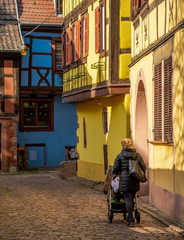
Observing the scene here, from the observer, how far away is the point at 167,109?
1019 cm

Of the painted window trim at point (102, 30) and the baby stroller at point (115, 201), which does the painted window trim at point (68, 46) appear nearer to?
the painted window trim at point (102, 30)

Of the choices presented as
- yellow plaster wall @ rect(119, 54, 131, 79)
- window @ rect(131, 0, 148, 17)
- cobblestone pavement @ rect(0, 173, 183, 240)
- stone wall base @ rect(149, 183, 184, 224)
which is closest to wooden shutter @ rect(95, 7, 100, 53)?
yellow plaster wall @ rect(119, 54, 131, 79)

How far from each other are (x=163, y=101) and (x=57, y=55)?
17.5 metres

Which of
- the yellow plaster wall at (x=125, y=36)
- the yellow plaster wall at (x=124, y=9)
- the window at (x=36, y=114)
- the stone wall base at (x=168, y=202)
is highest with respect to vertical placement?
the yellow plaster wall at (x=124, y=9)

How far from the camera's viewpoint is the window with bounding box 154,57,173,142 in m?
10.0

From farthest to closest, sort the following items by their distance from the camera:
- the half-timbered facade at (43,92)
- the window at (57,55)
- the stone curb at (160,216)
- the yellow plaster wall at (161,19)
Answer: the window at (57,55) < the half-timbered facade at (43,92) < the yellow plaster wall at (161,19) < the stone curb at (160,216)

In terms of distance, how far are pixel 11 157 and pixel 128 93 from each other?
1062cm

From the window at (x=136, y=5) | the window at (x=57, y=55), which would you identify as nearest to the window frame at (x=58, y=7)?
the window at (x=57, y=55)

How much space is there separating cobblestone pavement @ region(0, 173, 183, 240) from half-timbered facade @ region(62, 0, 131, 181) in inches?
109

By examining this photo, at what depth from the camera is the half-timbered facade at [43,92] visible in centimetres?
2669

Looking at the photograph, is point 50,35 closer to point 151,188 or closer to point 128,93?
point 128,93

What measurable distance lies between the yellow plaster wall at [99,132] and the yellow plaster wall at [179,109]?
548cm

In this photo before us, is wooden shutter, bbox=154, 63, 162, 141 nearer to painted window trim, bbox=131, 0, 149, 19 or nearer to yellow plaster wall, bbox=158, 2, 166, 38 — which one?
yellow plaster wall, bbox=158, 2, 166, 38

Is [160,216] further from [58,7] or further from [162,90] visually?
[58,7]
